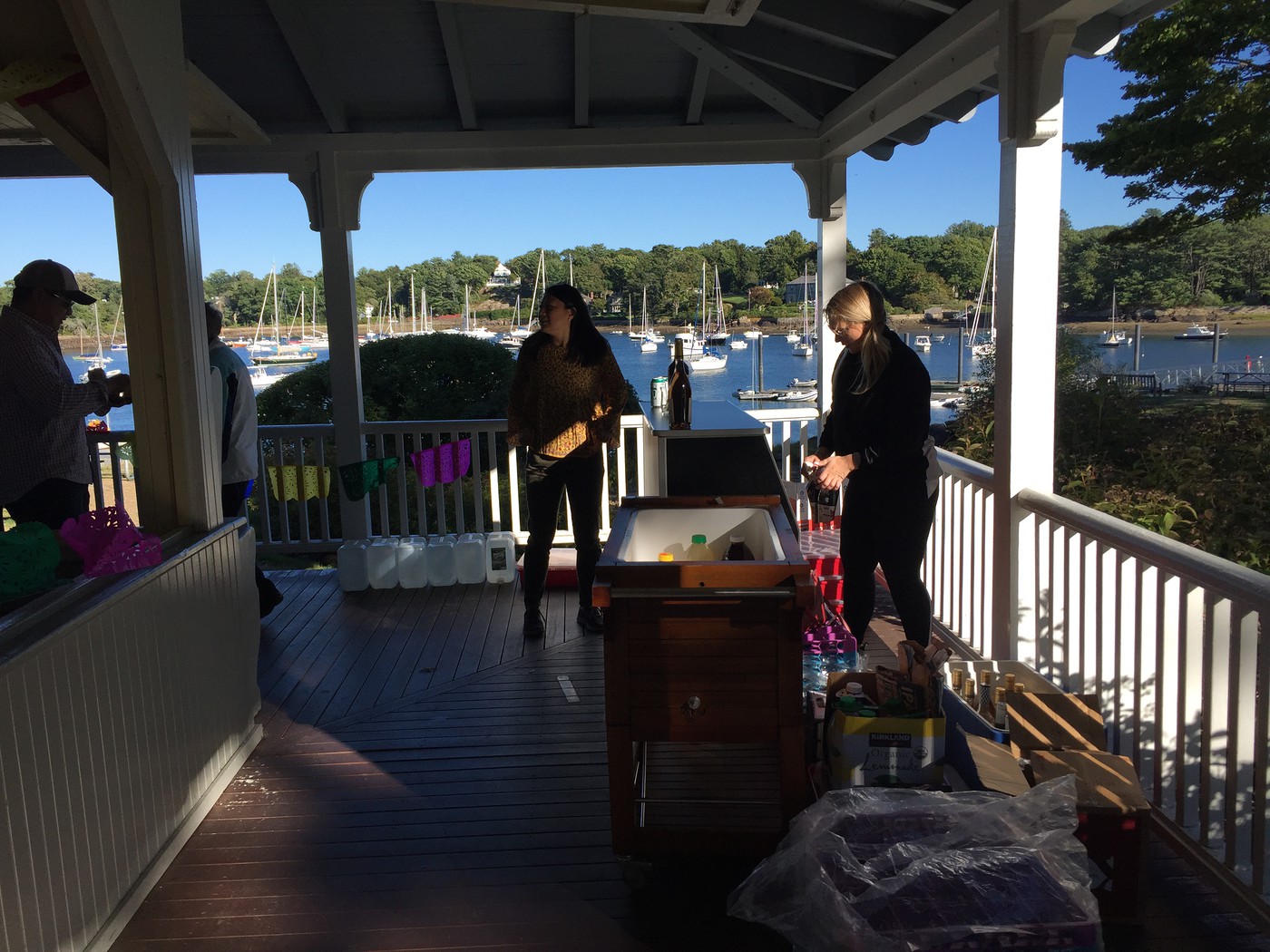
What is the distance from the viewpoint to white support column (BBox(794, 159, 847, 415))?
5.96m

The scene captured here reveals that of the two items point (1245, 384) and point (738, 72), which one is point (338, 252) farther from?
point (1245, 384)

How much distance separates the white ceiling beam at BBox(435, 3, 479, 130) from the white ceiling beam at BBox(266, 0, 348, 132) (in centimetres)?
68

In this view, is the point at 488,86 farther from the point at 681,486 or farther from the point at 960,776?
the point at 960,776

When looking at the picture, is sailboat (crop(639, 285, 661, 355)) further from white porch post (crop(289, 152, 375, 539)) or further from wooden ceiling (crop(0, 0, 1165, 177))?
white porch post (crop(289, 152, 375, 539))

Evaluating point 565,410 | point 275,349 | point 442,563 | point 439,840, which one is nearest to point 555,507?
point 565,410

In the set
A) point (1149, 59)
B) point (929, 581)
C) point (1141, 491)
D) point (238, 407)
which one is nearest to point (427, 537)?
point (238, 407)

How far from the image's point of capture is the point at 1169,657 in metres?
2.71

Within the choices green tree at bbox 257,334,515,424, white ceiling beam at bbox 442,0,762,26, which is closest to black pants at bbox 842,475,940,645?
white ceiling beam at bbox 442,0,762,26

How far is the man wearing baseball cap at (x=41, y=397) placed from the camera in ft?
10.1

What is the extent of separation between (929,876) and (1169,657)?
1298 mm

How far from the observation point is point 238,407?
4645mm

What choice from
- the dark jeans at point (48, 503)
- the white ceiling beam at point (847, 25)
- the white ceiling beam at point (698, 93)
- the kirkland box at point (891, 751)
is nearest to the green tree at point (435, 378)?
the white ceiling beam at point (698, 93)

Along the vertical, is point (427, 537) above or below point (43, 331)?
below

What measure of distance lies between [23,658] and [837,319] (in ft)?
8.53
